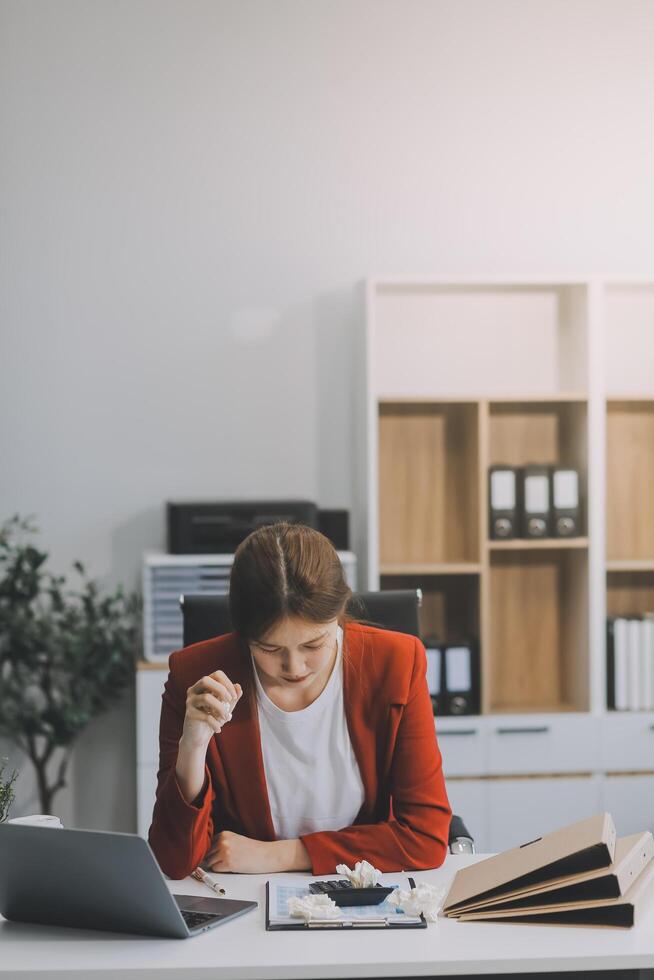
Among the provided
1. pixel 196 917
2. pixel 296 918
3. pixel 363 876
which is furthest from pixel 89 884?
pixel 363 876

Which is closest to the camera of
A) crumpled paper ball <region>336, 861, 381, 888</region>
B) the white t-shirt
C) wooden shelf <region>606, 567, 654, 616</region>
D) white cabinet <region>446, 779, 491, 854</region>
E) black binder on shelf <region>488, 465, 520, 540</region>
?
crumpled paper ball <region>336, 861, 381, 888</region>

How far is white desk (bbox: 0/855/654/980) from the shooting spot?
1.44 meters

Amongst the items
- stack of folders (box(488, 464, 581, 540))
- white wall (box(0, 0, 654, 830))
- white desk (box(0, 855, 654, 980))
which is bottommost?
white desk (box(0, 855, 654, 980))

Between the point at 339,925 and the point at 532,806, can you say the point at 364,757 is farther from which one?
the point at 532,806

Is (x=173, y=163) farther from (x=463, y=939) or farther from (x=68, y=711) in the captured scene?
(x=463, y=939)

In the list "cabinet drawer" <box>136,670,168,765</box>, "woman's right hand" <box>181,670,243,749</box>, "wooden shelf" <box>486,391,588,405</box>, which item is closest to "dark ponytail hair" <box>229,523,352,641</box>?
"woman's right hand" <box>181,670,243,749</box>

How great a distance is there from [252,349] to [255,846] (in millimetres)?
2348

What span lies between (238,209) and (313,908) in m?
2.81

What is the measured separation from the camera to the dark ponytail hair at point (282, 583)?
6.15 ft

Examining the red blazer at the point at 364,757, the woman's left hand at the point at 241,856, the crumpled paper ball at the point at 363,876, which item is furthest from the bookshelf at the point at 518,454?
the crumpled paper ball at the point at 363,876

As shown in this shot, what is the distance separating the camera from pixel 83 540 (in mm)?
3900

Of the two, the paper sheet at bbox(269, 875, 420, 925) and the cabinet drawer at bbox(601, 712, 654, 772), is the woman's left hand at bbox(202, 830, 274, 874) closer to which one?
the paper sheet at bbox(269, 875, 420, 925)

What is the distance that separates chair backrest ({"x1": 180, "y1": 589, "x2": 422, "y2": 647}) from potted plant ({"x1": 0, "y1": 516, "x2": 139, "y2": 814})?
54.5 inches

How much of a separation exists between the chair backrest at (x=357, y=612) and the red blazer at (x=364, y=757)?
28 centimetres
